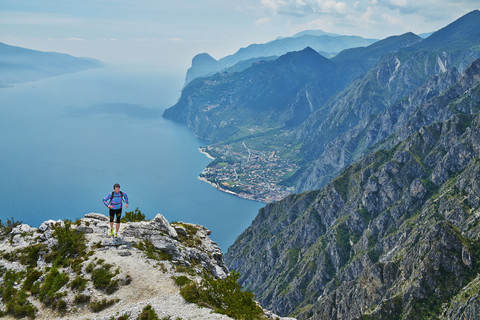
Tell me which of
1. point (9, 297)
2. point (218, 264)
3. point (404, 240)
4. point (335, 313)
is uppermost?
point (9, 297)

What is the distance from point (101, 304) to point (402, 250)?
129 metres

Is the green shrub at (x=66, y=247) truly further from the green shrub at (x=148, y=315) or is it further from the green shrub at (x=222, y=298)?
the green shrub at (x=222, y=298)

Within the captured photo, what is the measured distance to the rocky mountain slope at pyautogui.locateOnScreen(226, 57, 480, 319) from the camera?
3875 inches

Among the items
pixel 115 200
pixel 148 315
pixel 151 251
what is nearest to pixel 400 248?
pixel 151 251

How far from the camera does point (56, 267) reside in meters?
37.5

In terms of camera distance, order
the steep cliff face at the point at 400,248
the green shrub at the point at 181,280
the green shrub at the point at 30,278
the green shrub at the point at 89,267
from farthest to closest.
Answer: the steep cliff face at the point at 400,248
the green shrub at the point at 89,267
the green shrub at the point at 181,280
the green shrub at the point at 30,278

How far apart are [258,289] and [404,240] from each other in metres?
76.4

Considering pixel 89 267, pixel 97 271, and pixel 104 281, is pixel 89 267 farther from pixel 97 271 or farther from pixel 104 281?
pixel 104 281

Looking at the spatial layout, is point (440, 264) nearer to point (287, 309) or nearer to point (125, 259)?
point (287, 309)

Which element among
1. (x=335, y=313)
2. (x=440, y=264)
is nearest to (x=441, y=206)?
(x=440, y=264)

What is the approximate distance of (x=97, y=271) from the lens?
3591 centimetres

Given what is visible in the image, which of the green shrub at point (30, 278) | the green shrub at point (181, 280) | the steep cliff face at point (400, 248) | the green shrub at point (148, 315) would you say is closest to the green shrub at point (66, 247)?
the green shrub at point (30, 278)

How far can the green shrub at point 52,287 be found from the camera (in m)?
33.8

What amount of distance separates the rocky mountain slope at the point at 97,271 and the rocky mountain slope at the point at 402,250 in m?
73.4
